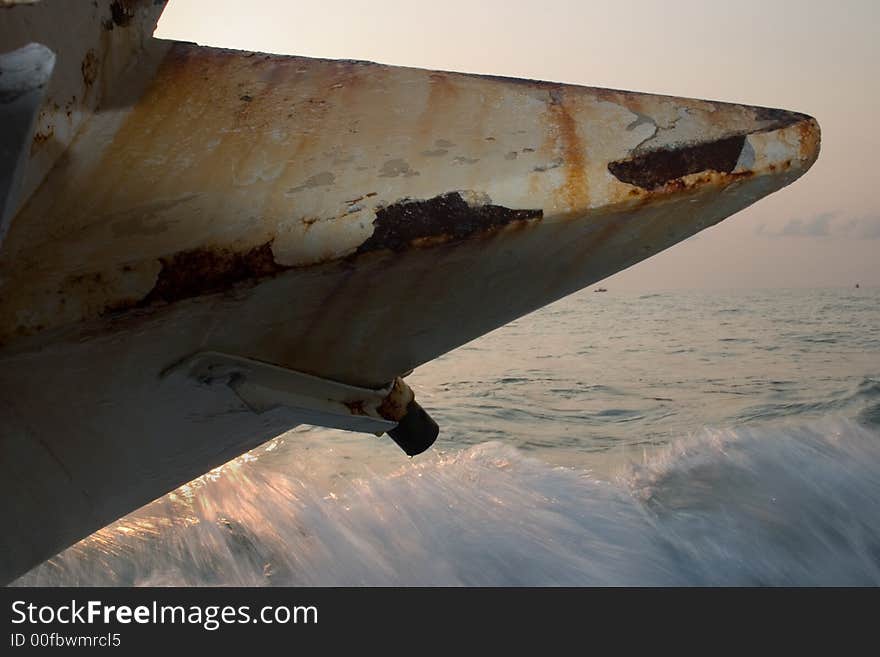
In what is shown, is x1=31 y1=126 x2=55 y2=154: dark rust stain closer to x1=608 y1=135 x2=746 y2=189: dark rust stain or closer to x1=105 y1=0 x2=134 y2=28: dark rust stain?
x1=105 y1=0 x2=134 y2=28: dark rust stain

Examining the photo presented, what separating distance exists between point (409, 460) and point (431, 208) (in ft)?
18.4

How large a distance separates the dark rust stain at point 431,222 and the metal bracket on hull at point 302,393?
42 centimetres

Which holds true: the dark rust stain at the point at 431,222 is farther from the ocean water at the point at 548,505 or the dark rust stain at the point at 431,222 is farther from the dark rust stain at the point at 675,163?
the ocean water at the point at 548,505

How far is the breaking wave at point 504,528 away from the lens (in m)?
4.63

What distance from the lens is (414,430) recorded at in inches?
78.2

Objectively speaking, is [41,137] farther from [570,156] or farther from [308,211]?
[570,156]

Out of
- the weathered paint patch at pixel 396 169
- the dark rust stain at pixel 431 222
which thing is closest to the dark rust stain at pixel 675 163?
the dark rust stain at pixel 431 222

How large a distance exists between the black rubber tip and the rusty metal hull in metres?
0.34

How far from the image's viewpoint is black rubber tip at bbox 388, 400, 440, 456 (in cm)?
196

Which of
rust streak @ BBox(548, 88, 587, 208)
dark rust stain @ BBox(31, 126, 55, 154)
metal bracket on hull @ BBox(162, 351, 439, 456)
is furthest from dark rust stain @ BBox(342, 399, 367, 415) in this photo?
dark rust stain @ BBox(31, 126, 55, 154)
